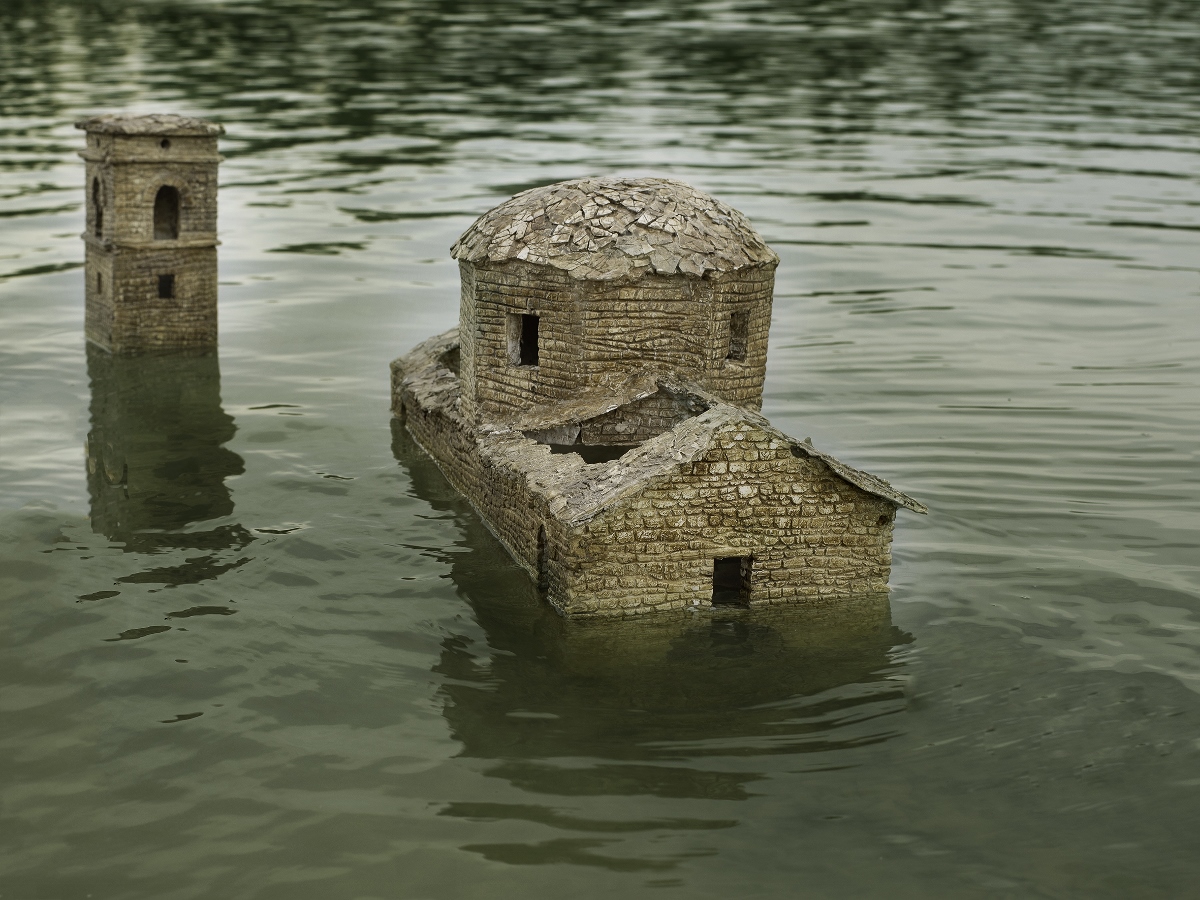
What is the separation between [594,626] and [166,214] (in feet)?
48.8

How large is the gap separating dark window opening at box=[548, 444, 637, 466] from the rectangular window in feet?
4.50

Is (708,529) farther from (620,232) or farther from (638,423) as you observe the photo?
(620,232)

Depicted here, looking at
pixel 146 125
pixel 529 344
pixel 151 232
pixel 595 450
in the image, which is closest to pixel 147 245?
pixel 151 232

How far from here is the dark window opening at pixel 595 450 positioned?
17688mm

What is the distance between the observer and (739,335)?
18.4 metres

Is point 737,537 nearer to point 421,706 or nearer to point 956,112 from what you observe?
point 421,706

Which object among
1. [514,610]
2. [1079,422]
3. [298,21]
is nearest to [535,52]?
[298,21]

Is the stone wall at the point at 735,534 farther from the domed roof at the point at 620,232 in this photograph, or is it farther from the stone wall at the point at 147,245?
the stone wall at the point at 147,245

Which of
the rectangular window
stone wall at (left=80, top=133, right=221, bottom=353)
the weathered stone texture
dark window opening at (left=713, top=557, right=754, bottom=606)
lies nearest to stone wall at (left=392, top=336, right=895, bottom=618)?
dark window opening at (left=713, top=557, right=754, bottom=606)

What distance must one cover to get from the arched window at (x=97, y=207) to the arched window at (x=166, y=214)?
3.11 feet

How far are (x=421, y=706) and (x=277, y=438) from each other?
938cm

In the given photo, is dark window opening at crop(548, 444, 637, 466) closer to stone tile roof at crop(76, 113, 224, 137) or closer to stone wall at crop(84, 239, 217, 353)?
stone wall at crop(84, 239, 217, 353)

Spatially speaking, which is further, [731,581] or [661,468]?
[731,581]

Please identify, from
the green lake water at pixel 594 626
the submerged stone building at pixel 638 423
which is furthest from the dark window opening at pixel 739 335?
the green lake water at pixel 594 626
